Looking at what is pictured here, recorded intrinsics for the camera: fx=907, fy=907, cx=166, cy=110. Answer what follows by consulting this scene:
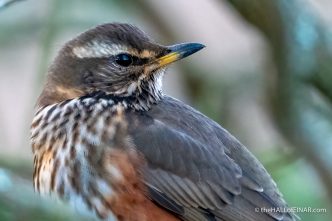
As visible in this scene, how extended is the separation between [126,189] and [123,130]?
44 centimetres

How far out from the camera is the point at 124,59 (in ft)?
18.0

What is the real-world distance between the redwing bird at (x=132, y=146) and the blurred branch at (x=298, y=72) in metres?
0.51

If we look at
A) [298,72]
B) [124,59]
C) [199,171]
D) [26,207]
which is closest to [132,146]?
[199,171]

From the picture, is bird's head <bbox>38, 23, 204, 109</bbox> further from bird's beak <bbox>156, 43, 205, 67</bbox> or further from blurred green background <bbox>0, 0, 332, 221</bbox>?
blurred green background <bbox>0, 0, 332, 221</bbox>

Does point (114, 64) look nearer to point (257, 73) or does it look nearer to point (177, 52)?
point (177, 52)

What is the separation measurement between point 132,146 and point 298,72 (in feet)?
4.37

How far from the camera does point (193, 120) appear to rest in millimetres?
5480

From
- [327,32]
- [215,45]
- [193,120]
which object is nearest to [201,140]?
[193,120]

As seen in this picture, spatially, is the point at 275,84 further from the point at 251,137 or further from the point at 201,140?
the point at 251,137

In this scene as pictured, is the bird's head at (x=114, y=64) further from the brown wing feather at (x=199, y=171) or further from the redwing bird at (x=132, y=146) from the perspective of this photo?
the brown wing feather at (x=199, y=171)

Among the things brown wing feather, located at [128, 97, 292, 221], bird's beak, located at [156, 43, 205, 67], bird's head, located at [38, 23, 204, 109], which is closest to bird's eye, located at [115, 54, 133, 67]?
bird's head, located at [38, 23, 204, 109]

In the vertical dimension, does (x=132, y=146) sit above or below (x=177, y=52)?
below

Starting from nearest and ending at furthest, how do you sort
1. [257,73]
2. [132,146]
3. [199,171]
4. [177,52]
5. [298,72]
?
[132,146] → [199,171] → [177,52] → [298,72] → [257,73]

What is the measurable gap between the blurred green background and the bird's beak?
50cm
